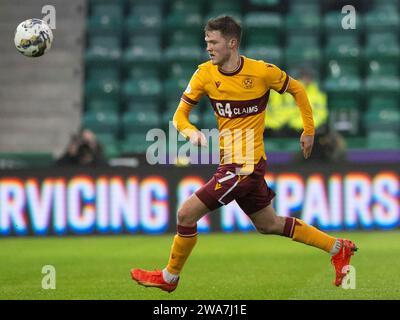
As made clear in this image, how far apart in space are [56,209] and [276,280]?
17.6 ft

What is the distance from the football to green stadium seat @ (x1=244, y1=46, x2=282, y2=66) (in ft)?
31.0

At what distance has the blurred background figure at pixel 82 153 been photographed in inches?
513

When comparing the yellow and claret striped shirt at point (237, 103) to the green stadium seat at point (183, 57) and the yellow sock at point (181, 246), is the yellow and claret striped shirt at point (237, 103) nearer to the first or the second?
the yellow sock at point (181, 246)

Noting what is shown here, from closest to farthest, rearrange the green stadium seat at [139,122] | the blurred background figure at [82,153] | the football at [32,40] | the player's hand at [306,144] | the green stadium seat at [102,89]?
the player's hand at [306,144], the football at [32,40], the blurred background figure at [82,153], the green stadium seat at [139,122], the green stadium seat at [102,89]

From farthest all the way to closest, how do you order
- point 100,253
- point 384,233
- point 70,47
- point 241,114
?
point 70,47
point 384,233
point 100,253
point 241,114

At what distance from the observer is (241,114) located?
21.7 ft

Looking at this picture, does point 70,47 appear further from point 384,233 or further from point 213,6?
point 384,233

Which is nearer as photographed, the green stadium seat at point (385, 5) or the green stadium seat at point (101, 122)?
the green stadium seat at point (101, 122)

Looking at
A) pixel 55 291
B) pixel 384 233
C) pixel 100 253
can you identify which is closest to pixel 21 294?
pixel 55 291

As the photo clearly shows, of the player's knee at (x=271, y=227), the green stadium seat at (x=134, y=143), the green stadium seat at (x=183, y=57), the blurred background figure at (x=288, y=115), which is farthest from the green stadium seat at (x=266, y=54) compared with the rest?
the player's knee at (x=271, y=227)

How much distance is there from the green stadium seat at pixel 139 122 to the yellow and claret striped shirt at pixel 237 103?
32.9 feet

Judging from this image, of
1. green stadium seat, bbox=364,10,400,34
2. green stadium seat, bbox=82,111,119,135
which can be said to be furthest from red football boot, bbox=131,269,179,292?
green stadium seat, bbox=364,10,400,34

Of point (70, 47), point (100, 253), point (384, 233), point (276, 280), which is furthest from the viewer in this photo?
point (70, 47)

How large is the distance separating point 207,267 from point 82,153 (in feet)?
15.5
